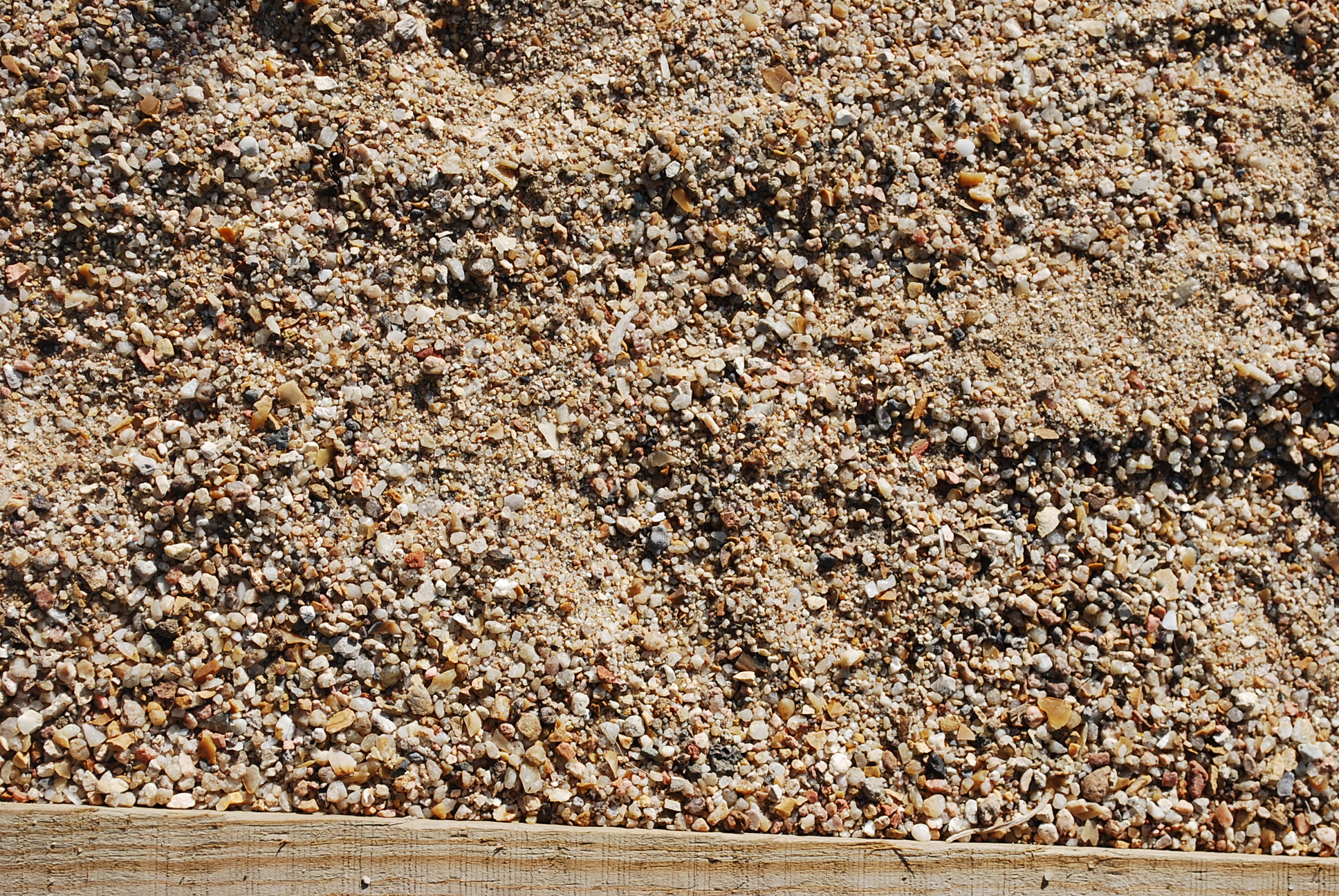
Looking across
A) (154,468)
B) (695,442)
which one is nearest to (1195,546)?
(695,442)

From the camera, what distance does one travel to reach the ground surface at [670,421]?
1.59 meters

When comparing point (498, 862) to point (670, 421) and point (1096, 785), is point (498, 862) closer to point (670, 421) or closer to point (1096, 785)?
point (670, 421)

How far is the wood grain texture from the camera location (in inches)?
57.9

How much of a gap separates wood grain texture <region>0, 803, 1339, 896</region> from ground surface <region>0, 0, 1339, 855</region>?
0.05 m

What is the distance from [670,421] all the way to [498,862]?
0.77 metres

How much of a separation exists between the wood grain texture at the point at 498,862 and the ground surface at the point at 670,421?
51 mm

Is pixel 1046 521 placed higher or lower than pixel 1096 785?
higher

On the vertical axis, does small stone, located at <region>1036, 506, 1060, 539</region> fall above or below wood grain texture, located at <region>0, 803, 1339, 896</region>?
above

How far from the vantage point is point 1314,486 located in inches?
71.7

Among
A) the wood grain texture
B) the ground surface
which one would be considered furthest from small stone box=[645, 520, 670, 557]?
the wood grain texture

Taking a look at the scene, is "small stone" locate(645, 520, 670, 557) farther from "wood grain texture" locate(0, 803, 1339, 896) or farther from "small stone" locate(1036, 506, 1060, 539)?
"small stone" locate(1036, 506, 1060, 539)

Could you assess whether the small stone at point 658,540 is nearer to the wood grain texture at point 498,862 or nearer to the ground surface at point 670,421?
the ground surface at point 670,421

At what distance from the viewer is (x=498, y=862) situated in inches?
59.9

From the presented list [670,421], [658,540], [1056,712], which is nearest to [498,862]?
[658,540]
